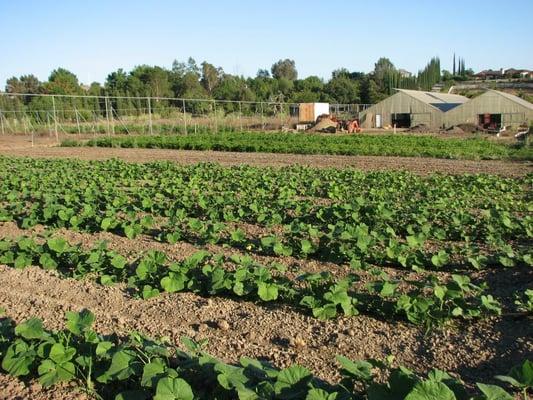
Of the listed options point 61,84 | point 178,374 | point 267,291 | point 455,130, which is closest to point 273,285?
point 267,291

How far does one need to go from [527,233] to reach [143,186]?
27.1 ft

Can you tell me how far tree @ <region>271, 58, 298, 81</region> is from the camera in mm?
118875

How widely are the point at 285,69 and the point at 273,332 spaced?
390 ft

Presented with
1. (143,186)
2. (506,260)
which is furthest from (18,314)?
(143,186)

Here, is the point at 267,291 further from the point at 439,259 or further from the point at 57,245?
the point at 57,245

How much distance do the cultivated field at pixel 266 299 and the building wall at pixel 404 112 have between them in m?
36.1

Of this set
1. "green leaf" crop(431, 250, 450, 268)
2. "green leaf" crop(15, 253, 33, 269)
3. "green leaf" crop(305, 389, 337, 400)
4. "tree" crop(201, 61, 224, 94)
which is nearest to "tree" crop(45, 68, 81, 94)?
"tree" crop(201, 61, 224, 94)

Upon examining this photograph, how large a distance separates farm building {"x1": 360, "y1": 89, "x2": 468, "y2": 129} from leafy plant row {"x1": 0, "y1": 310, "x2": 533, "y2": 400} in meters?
43.8

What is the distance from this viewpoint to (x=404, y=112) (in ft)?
152

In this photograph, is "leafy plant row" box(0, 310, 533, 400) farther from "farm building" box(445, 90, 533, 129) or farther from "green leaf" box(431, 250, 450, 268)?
"farm building" box(445, 90, 533, 129)

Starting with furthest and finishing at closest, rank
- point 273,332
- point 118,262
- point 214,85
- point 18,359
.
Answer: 1. point 214,85
2. point 118,262
3. point 273,332
4. point 18,359

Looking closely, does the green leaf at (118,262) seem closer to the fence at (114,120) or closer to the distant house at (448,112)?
the fence at (114,120)

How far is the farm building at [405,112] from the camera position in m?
44.6

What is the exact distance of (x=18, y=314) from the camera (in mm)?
4660
